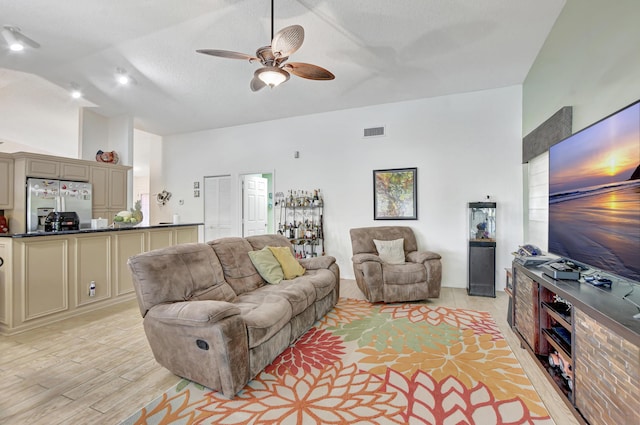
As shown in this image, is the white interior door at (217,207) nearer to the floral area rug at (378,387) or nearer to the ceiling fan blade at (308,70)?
the ceiling fan blade at (308,70)

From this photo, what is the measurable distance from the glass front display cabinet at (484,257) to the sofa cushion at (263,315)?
2851mm

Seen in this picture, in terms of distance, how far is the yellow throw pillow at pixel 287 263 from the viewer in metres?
3.15

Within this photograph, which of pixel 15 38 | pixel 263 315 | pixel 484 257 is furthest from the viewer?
pixel 484 257

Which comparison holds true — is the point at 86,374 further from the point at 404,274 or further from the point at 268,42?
the point at 268,42

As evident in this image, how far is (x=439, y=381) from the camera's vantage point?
200 cm

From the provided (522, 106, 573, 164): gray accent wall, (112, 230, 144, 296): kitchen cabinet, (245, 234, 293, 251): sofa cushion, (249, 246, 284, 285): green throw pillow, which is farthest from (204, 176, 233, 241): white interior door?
(522, 106, 573, 164): gray accent wall

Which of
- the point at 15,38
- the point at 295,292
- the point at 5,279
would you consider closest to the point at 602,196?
the point at 295,292

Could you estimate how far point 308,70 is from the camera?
2.56m

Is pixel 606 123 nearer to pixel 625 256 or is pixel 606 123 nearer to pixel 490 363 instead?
pixel 625 256

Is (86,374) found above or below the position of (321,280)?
below

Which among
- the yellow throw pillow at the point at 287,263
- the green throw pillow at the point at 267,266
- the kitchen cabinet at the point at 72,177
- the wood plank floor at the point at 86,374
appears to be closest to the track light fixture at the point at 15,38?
the kitchen cabinet at the point at 72,177

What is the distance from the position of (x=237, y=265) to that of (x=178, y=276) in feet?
2.20

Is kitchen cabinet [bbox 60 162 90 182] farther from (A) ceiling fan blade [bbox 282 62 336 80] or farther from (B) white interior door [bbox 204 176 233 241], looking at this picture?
(A) ceiling fan blade [bbox 282 62 336 80]

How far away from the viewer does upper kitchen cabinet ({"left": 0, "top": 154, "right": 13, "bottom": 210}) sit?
4.29 m
